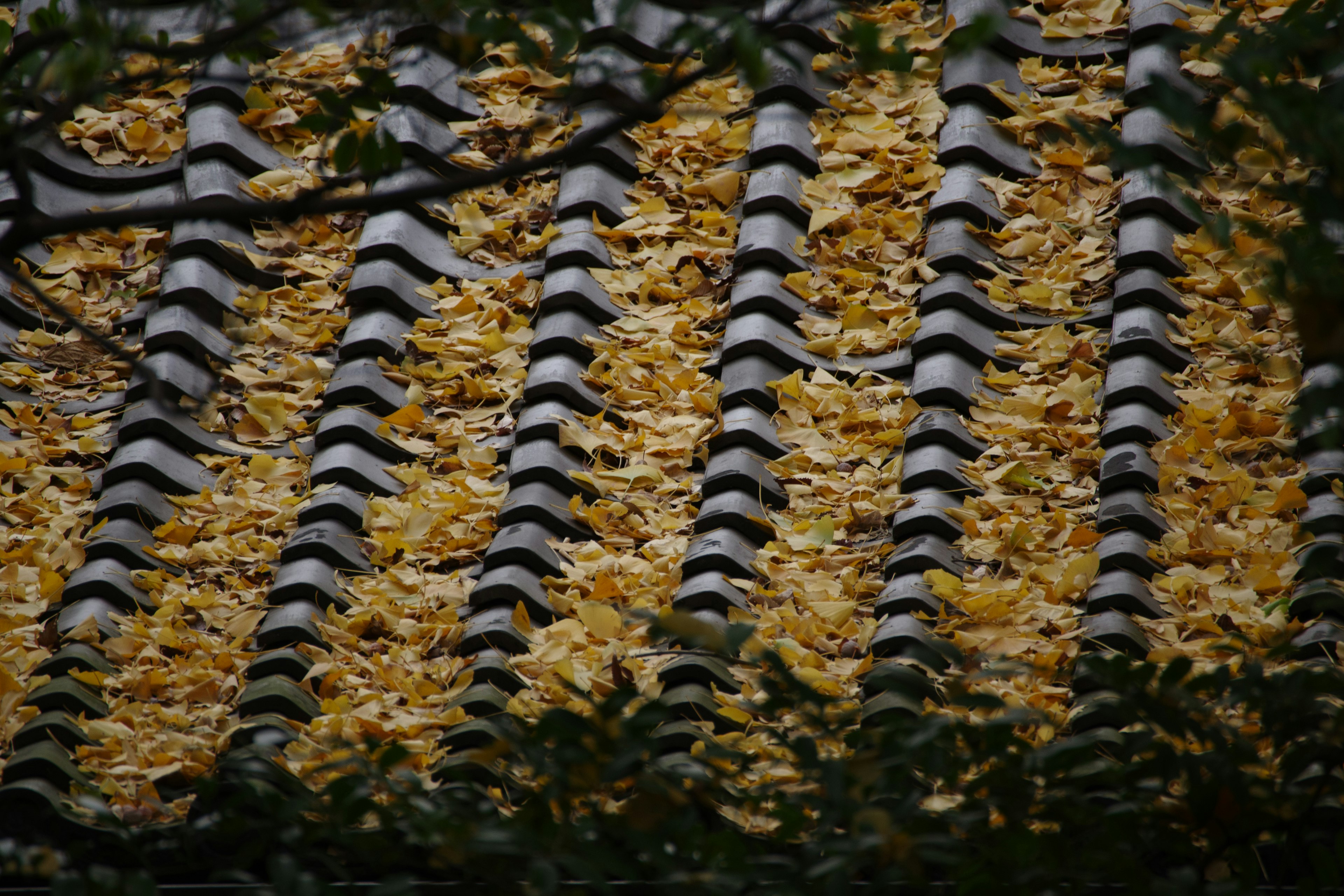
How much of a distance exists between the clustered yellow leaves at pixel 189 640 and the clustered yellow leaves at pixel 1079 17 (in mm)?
2401

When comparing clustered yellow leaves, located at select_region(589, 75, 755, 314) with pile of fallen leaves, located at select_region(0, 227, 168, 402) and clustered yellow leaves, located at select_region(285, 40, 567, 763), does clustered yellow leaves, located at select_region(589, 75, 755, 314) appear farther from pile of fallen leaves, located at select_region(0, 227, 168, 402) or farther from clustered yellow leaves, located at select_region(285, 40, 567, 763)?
pile of fallen leaves, located at select_region(0, 227, 168, 402)

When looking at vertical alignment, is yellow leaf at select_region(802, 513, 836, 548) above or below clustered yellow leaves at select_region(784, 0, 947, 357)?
below

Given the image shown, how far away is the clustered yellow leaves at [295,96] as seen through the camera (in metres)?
3.39

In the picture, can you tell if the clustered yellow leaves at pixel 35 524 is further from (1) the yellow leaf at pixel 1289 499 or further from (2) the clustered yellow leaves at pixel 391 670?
(1) the yellow leaf at pixel 1289 499

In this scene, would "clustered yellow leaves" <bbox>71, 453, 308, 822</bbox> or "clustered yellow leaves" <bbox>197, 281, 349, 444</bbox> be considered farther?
"clustered yellow leaves" <bbox>197, 281, 349, 444</bbox>

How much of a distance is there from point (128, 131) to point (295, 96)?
1.57ft

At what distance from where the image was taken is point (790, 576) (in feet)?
7.69

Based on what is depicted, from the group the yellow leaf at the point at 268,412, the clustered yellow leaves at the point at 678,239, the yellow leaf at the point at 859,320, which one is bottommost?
the yellow leaf at the point at 268,412

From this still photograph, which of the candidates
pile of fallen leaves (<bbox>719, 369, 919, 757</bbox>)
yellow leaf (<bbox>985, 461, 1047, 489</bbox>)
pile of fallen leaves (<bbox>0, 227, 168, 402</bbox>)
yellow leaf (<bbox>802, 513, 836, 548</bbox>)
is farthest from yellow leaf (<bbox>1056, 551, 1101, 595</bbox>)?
pile of fallen leaves (<bbox>0, 227, 168, 402</bbox>)

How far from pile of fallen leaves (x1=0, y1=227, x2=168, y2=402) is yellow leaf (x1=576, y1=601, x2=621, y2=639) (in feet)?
4.42

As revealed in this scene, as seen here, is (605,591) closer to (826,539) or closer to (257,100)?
(826,539)

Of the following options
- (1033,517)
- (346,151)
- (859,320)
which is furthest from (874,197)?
(346,151)

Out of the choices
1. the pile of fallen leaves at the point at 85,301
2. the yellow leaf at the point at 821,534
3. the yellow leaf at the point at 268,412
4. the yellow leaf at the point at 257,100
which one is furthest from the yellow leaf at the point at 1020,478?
the yellow leaf at the point at 257,100

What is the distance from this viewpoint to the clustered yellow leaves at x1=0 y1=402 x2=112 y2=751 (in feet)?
7.50
